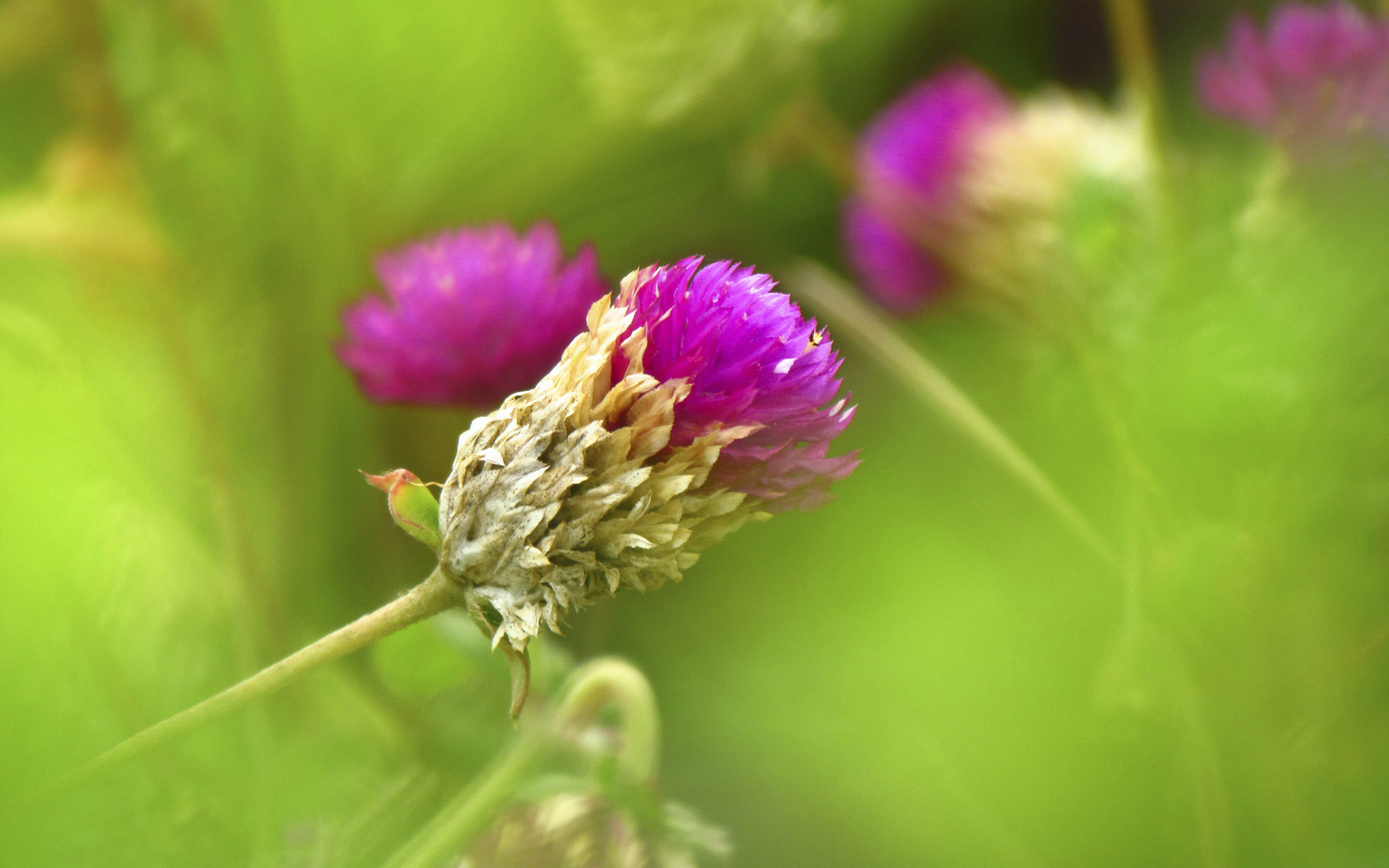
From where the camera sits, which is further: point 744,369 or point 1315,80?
point 1315,80

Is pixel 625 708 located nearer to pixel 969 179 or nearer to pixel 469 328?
pixel 469 328

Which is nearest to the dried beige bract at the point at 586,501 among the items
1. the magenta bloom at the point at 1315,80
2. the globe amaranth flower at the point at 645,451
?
the globe amaranth flower at the point at 645,451

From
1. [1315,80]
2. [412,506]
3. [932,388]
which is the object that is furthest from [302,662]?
[1315,80]

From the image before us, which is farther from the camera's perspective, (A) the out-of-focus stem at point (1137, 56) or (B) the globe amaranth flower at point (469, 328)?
(A) the out-of-focus stem at point (1137, 56)

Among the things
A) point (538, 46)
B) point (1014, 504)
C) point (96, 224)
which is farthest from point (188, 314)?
point (1014, 504)

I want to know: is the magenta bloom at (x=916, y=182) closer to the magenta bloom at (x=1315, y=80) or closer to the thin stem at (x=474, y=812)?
the magenta bloom at (x=1315, y=80)

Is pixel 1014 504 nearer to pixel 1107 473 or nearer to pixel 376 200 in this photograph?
pixel 1107 473
